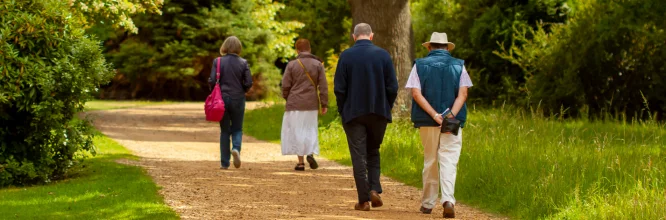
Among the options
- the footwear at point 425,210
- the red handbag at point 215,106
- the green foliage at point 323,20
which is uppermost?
the green foliage at point 323,20

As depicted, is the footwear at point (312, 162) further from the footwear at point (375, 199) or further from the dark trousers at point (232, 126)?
the footwear at point (375, 199)

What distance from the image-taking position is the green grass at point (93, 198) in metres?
8.91

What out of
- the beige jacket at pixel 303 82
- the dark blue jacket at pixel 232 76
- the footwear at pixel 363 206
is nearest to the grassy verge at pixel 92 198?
the dark blue jacket at pixel 232 76

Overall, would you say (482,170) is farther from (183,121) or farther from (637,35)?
(183,121)

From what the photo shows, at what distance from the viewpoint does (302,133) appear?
43.2ft

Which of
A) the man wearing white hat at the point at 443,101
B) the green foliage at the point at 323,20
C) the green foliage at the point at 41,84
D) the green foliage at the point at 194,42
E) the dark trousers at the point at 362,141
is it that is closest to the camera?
the man wearing white hat at the point at 443,101

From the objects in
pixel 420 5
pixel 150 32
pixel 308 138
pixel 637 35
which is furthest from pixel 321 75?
pixel 150 32

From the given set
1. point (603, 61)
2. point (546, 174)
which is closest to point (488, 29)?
point (603, 61)

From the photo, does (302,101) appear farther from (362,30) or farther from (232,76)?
(362,30)

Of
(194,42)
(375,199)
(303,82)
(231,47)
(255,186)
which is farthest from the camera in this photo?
(194,42)

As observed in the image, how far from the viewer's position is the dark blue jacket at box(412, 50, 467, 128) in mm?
8711

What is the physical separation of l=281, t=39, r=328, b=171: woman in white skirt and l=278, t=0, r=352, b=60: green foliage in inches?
1132

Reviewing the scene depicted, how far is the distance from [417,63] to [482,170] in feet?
7.80

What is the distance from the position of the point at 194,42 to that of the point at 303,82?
77.0ft
